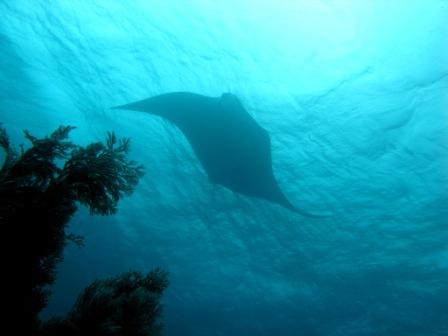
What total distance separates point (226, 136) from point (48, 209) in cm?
724

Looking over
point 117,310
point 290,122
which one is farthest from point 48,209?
point 290,122

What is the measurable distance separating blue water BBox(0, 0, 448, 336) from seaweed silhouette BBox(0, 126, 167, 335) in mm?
6878

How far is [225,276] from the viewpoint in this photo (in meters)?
25.5

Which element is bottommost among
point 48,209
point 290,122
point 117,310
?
point 117,310

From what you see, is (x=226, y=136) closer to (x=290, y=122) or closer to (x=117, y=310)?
(x=290, y=122)

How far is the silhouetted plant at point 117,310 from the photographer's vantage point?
11.6ft

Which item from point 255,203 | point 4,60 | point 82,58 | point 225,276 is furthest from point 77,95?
point 225,276

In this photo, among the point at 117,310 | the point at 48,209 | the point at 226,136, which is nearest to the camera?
the point at 48,209

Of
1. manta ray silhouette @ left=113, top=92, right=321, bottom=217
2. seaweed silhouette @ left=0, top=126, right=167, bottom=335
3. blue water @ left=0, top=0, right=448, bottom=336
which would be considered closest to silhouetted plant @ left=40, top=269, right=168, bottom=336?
seaweed silhouette @ left=0, top=126, right=167, bottom=335

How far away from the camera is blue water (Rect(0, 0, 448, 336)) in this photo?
896 cm

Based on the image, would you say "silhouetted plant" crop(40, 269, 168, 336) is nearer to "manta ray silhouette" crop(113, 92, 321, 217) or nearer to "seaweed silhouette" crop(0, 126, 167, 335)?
"seaweed silhouette" crop(0, 126, 167, 335)

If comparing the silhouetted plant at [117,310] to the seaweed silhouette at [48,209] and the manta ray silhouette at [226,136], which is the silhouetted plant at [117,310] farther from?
the manta ray silhouette at [226,136]

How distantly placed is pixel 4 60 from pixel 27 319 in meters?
16.3

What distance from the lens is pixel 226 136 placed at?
10.3 m
